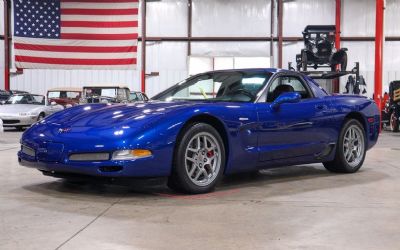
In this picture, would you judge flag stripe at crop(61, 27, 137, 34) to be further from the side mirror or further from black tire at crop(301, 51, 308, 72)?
the side mirror

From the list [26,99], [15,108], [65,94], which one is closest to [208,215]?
[15,108]

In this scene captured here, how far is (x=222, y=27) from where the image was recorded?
25047mm

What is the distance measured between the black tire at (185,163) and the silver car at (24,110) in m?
12.1

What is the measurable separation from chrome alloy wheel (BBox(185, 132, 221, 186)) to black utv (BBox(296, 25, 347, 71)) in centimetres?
1382

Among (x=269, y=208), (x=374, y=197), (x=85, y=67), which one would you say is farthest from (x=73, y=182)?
(x=85, y=67)

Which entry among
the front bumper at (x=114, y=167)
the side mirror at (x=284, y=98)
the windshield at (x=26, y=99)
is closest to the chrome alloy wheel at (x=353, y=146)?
the side mirror at (x=284, y=98)

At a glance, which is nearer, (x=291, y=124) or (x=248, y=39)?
(x=291, y=124)

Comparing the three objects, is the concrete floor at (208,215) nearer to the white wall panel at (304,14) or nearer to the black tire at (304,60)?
the black tire at (304,60)

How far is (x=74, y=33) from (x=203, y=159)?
2056cm

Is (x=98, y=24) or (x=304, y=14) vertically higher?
(x=304, y=14)

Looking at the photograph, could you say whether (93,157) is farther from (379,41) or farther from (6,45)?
(6,45)

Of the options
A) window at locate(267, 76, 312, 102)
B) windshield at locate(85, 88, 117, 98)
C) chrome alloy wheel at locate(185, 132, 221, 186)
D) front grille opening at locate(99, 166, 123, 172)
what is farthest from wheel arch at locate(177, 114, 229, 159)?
windshield at locate(85, 88, 117, 98)

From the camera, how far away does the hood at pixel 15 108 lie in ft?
52.3

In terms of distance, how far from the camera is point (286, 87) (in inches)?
222
